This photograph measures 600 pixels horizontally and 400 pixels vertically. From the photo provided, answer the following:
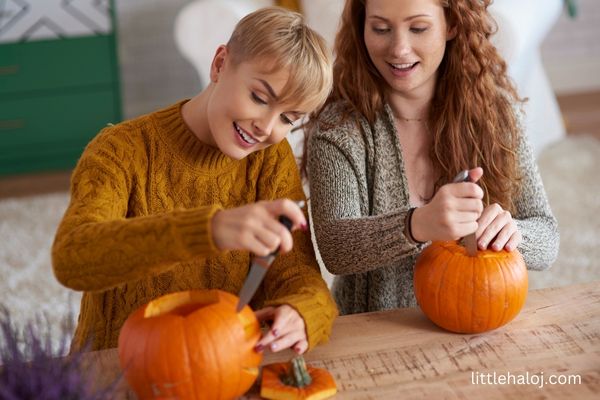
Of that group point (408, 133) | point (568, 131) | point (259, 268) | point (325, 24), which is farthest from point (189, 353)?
point (568, 131)

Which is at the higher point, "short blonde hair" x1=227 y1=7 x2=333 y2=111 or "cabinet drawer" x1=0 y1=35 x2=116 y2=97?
"short blonde hair" x1=227 y1=7 x2=333 y2=111

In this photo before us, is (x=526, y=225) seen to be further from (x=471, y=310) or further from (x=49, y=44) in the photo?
(x=49, y=44)

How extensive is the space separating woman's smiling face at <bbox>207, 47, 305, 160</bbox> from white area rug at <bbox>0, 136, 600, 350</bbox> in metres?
1.31

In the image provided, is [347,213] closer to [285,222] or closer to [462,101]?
[462,101]

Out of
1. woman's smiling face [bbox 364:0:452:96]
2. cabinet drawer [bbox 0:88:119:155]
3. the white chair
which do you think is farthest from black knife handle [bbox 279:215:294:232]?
cabinet drawer [bbox 0:88:119:155]

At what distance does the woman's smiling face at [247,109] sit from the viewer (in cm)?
127

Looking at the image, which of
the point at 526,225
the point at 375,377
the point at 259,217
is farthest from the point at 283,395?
the point at 526,225

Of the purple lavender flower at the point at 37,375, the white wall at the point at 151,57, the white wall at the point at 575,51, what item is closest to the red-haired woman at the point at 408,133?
the purple lavender flower at the point at 37,375

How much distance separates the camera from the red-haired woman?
157 cm

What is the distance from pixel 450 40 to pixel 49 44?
2716 millimetres

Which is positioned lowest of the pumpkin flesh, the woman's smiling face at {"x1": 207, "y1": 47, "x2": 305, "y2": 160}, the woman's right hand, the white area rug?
the white area rug

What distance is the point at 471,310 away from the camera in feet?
4.21

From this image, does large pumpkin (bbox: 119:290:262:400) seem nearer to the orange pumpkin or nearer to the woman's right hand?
the orange pumpkin

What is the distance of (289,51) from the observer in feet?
4.14
